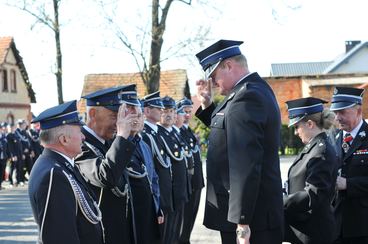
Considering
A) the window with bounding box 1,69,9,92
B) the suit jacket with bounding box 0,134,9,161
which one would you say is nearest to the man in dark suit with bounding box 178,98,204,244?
the suit jacket with bounding box 0,134,9,161

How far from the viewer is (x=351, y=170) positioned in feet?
16.6

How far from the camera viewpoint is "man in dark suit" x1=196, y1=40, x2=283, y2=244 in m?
3.52

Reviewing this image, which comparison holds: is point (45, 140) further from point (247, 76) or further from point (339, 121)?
point (339, 121)

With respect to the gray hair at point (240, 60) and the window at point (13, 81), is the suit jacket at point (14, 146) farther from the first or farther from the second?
the window at point (13, 81)

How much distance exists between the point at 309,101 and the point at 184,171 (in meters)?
3.40

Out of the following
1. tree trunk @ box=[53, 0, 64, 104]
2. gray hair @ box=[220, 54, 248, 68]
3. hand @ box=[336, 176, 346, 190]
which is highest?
tree trunk @ box=[53, 0, 64, 104]

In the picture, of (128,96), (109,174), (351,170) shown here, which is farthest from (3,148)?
(109,174)

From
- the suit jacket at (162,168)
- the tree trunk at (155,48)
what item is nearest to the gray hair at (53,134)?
the suit jacket at (162,168)

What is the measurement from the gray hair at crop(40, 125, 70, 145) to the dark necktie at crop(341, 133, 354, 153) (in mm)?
2868

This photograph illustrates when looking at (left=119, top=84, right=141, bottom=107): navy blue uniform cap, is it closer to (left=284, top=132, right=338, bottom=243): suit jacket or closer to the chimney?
(left=284, top=132, right=338, bottom=243): suit jacket

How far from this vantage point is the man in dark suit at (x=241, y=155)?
3.52m

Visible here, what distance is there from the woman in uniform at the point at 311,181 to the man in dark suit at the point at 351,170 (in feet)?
1.31

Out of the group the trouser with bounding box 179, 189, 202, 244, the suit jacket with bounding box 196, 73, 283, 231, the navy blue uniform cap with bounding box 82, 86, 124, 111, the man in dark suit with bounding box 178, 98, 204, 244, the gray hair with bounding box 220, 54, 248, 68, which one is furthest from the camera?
the man in dark suit with bounding box 178, 98, 204, 244

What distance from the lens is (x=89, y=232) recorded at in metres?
3.35
